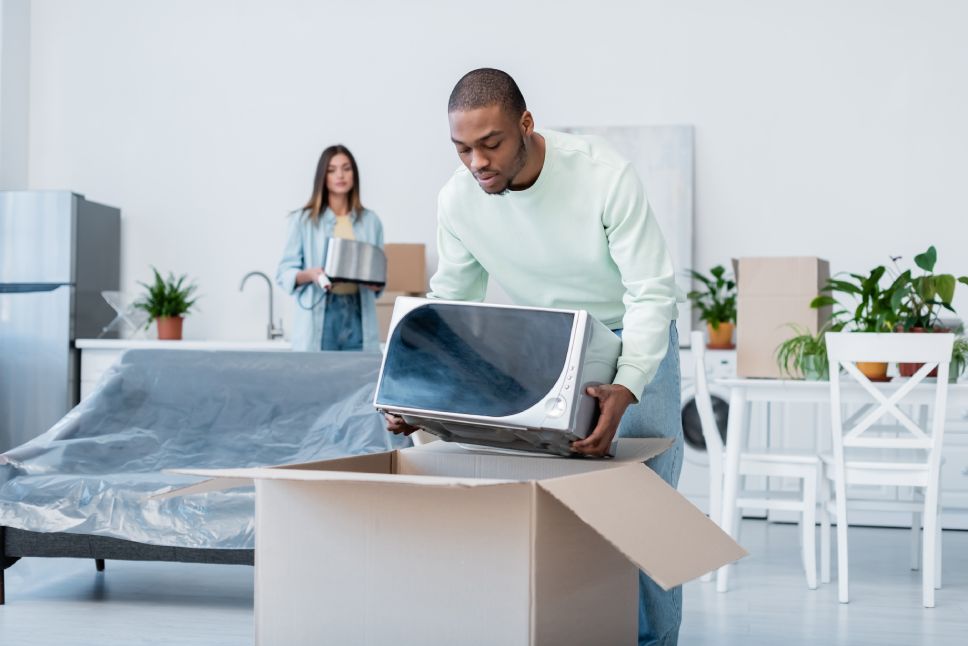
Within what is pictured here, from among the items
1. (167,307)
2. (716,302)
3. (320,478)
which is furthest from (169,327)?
(320,478)

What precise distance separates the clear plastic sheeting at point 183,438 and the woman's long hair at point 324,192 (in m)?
0.76

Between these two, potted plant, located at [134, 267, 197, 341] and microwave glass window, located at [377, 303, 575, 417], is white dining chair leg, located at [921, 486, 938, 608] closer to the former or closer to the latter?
microwave glass window, located at [377, 303, 575, 417]

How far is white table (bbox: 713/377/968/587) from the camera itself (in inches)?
130

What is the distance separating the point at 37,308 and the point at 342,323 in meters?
1.85

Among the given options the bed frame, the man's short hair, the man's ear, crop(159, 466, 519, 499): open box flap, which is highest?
the man's short hair

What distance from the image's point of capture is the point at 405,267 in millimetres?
4938

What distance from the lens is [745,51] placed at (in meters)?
Result: 4.94

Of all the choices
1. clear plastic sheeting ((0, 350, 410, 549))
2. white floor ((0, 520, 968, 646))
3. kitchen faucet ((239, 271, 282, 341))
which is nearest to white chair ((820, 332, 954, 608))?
white floor ((0, 520, 968, 646))

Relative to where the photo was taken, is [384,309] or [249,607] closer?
[249,607]

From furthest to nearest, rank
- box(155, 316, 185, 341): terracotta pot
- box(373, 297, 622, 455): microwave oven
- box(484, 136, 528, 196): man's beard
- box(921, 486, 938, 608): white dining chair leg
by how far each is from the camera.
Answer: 1. box(155, 316, 185, 341): terracotta pot
2. box(921, 486, 938, 608): white dining chair leg
3. box(484, 136, 528, 196): man's beard
4. box(373, 297, 622, 455): microwave oven

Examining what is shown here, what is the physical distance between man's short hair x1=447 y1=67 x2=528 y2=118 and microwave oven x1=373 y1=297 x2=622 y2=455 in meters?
0.29

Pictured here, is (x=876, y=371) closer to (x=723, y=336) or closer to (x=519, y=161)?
(x=723, y=336)

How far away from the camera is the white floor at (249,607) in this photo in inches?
103

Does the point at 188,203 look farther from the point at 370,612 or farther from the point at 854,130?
the point at 370,612
